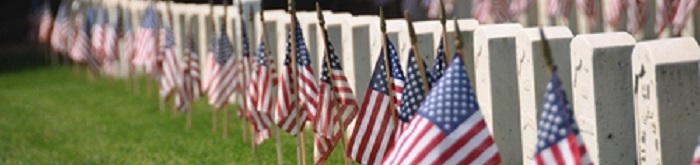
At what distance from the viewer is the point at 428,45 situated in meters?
11.8

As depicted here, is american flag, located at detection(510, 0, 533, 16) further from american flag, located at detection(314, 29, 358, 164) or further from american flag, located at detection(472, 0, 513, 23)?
→ american flag, located at detection(314, 29, 358, 164)

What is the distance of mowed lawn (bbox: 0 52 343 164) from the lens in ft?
47.0

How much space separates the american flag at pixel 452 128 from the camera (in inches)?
297

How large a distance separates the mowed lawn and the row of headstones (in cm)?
215

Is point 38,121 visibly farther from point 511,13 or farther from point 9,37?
point 9,37

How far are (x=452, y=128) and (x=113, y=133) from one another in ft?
32.0

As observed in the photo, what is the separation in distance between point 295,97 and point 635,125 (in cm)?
361

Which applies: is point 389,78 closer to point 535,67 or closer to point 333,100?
point 535,67

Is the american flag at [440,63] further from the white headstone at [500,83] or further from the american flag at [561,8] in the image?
the american flag at [561,8]

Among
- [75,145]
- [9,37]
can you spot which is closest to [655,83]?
[75,145]

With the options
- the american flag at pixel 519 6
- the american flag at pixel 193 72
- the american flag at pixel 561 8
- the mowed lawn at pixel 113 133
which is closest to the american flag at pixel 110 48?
the mowed lawn at pixel 113 133

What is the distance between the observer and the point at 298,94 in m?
11.8

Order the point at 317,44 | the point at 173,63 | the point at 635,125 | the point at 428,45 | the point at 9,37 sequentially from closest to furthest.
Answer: the point at 635,125
the point at 428,45
the point at 317,44
the point at 173,63
the point at 9,37

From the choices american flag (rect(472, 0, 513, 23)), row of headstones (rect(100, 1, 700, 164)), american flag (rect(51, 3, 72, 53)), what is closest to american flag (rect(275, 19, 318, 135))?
row of headstones (rect(100, 1, 700, 164))
